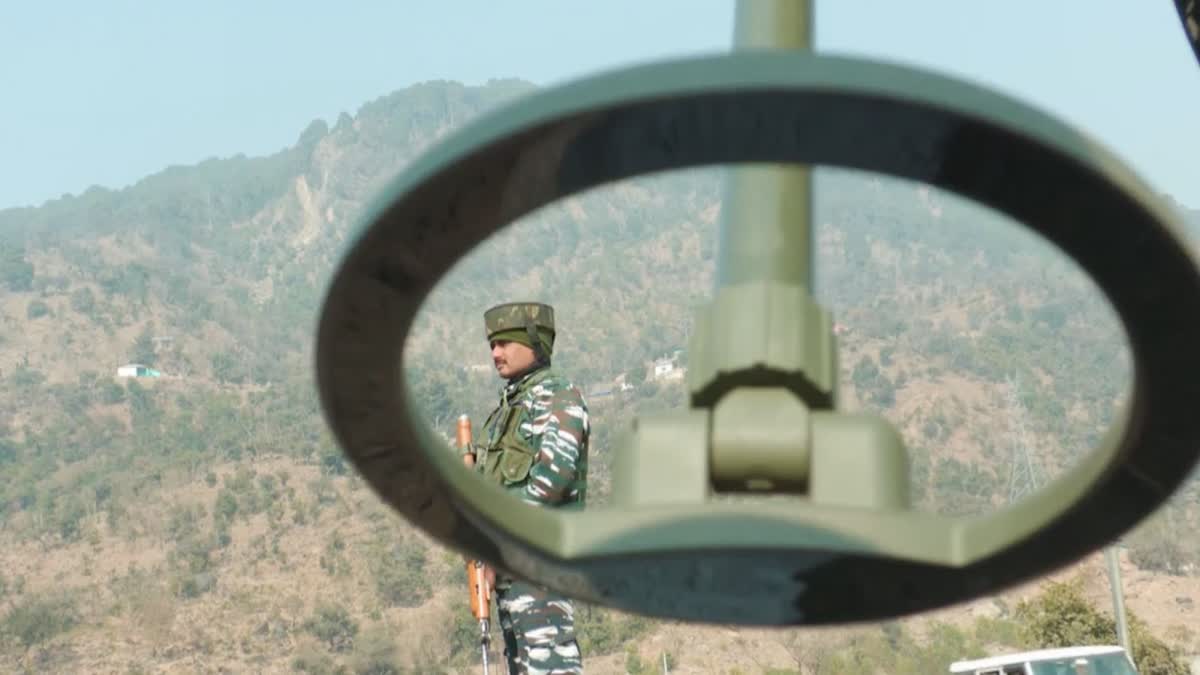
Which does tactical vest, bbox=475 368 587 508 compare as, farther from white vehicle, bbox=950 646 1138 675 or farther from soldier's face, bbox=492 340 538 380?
white vehicle, bbox=950 646 1138 675

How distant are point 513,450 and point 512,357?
293mm

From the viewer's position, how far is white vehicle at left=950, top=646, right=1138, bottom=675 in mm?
17109

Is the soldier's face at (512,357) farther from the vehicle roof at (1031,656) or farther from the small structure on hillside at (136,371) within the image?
the small structure on hillside at (136,371)

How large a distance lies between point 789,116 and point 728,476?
0.37 meters

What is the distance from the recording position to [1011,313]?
14862 centimetres

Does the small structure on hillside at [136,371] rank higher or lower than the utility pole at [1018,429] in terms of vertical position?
higher

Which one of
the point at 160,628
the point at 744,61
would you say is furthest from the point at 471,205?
the point at 160,628

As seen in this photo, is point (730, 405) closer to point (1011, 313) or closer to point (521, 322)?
point (521, 322)

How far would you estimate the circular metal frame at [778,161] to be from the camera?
130 cm

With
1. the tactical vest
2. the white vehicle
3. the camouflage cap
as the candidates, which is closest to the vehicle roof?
the white vehicle

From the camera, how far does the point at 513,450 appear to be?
5863 mm

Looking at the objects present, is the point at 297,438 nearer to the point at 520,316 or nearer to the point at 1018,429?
the point at 1018,429

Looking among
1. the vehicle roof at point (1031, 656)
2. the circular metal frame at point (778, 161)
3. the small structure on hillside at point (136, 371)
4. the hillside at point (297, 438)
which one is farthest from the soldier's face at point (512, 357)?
the small structure on hillside at point (136, 371)

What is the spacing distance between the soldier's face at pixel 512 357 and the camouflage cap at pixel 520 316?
0.05 metres
